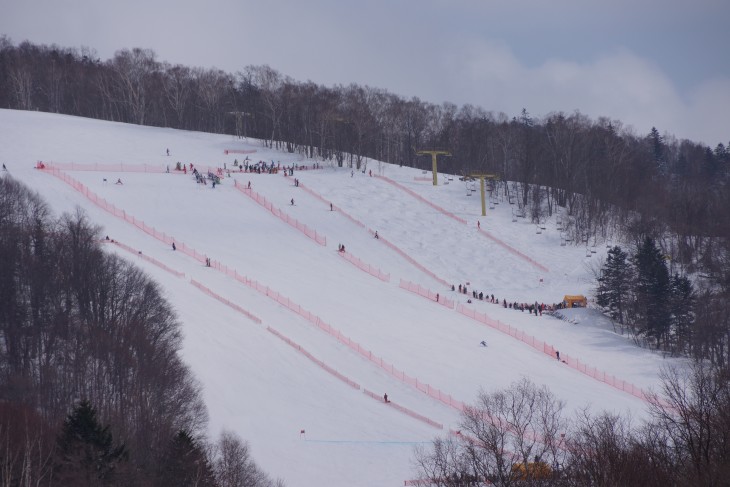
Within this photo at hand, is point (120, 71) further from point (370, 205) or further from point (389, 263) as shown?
point (389, 263)

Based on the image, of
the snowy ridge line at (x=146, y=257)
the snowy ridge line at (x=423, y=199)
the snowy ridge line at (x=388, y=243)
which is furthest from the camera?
the snowy ridge line at (x=423, y=199)

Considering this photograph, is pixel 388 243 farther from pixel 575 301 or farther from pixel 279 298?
pixel 279 298

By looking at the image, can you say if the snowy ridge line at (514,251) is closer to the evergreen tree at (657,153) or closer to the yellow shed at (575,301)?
the yellow shed at (575,301)

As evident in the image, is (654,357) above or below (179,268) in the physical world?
below

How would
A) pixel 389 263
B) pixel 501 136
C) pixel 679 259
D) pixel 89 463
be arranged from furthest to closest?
pixel 501 136 → pixel 679 259 → pixel 389 263 → pixel 89 463

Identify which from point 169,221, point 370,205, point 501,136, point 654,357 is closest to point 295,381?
point 654,357

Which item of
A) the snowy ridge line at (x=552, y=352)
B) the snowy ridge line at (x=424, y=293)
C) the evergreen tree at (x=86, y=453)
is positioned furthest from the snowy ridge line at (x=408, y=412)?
the snowy ridge line at (x=424, y=293)

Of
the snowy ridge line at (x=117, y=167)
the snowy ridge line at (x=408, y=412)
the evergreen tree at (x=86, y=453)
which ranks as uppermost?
the snowy ridge line at (x=117, y=167)
